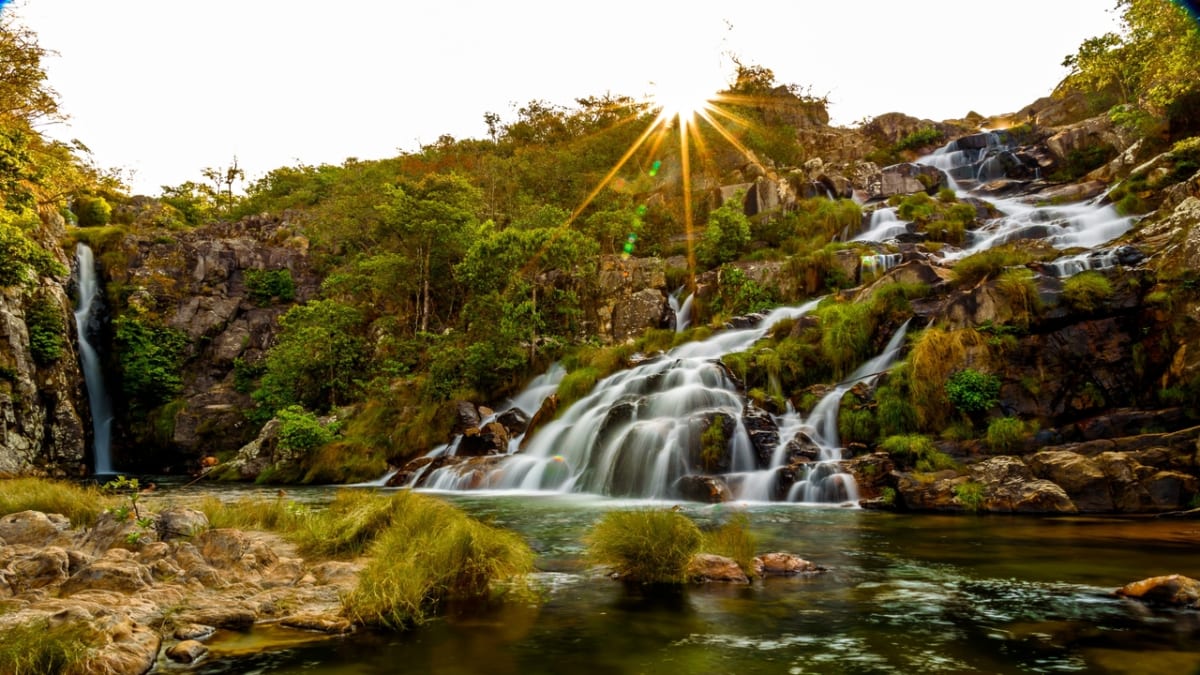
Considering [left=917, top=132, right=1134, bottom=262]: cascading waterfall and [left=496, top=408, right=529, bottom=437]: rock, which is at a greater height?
[left=917, top=132, right=1134, bottom=262]: cascading waterfall

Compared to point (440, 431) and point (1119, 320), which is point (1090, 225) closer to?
point (1119, 320)

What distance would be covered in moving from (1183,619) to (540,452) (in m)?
15.0

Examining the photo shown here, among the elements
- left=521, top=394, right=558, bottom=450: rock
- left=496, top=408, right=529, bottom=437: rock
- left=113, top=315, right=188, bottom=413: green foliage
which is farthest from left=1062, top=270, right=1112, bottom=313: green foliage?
left=113, top=315, right=188, bottom=413: green foliage

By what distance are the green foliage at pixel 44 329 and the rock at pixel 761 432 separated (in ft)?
89.9

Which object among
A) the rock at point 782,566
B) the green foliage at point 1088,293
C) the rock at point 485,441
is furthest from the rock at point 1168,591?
the rock at point 485,441

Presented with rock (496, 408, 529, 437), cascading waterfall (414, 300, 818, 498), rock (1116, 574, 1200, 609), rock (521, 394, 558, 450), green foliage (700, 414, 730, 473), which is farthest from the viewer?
rock (496, 408, 529, 437)

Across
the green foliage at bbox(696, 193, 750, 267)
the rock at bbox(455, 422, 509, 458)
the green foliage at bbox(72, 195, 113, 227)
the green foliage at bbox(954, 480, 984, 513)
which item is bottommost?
the green foliage at bbox(954, 480, 984, 513)

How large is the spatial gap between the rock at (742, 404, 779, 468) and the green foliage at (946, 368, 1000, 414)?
390 cm

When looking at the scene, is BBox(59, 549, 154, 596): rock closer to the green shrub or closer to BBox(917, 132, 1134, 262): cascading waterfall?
the green shrub

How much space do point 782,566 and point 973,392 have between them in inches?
369

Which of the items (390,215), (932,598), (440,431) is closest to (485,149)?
(390,215)

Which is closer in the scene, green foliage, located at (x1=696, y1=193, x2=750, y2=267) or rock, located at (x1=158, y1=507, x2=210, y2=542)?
rock, located at (x1=158, y1=507, x2=210, y2=542)

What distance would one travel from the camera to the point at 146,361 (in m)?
31.3

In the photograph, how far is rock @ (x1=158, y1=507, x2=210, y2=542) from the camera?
25.1ft
